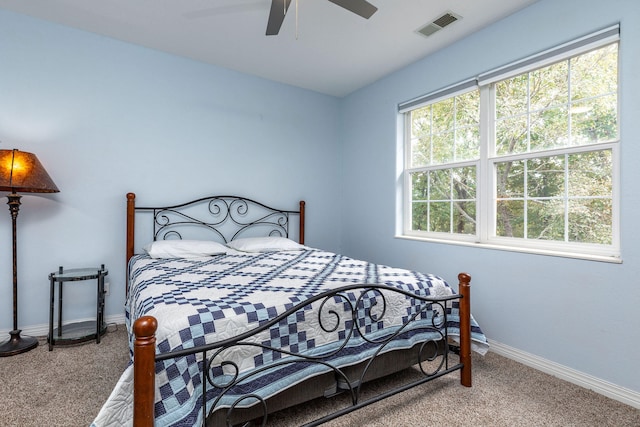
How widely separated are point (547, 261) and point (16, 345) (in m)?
3.73

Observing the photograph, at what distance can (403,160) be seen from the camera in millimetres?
3430

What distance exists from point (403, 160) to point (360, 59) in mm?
1084

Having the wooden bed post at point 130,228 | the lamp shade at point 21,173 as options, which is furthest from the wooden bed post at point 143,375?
the wooden bed post at point 130,228

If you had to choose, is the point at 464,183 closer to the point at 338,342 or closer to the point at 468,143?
the point at 468,143

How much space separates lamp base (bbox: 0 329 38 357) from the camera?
224 cm

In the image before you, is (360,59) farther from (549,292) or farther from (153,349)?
(153,349)

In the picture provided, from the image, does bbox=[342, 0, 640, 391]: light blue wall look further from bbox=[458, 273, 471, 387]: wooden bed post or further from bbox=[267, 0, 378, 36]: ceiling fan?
bbox=[267, 0, 378, 36]: ceiling fan

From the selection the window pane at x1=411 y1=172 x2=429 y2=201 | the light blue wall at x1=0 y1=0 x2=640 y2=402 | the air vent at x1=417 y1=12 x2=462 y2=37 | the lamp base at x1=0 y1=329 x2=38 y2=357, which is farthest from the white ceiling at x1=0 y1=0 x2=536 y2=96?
the lamp base at x1=0 y1=329 x2=38 y2=357

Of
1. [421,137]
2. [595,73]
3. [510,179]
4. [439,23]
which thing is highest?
[439,23]

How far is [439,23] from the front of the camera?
253cm

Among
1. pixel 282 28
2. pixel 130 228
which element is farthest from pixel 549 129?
pixel 130 228

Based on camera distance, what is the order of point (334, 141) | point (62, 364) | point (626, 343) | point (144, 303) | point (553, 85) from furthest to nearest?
point (334, 141), point (553, 85), point (62, 364), point (626, 343), point (144, 303)

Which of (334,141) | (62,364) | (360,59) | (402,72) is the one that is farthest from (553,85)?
(62,364)

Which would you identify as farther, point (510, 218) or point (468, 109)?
point (468, 109)
